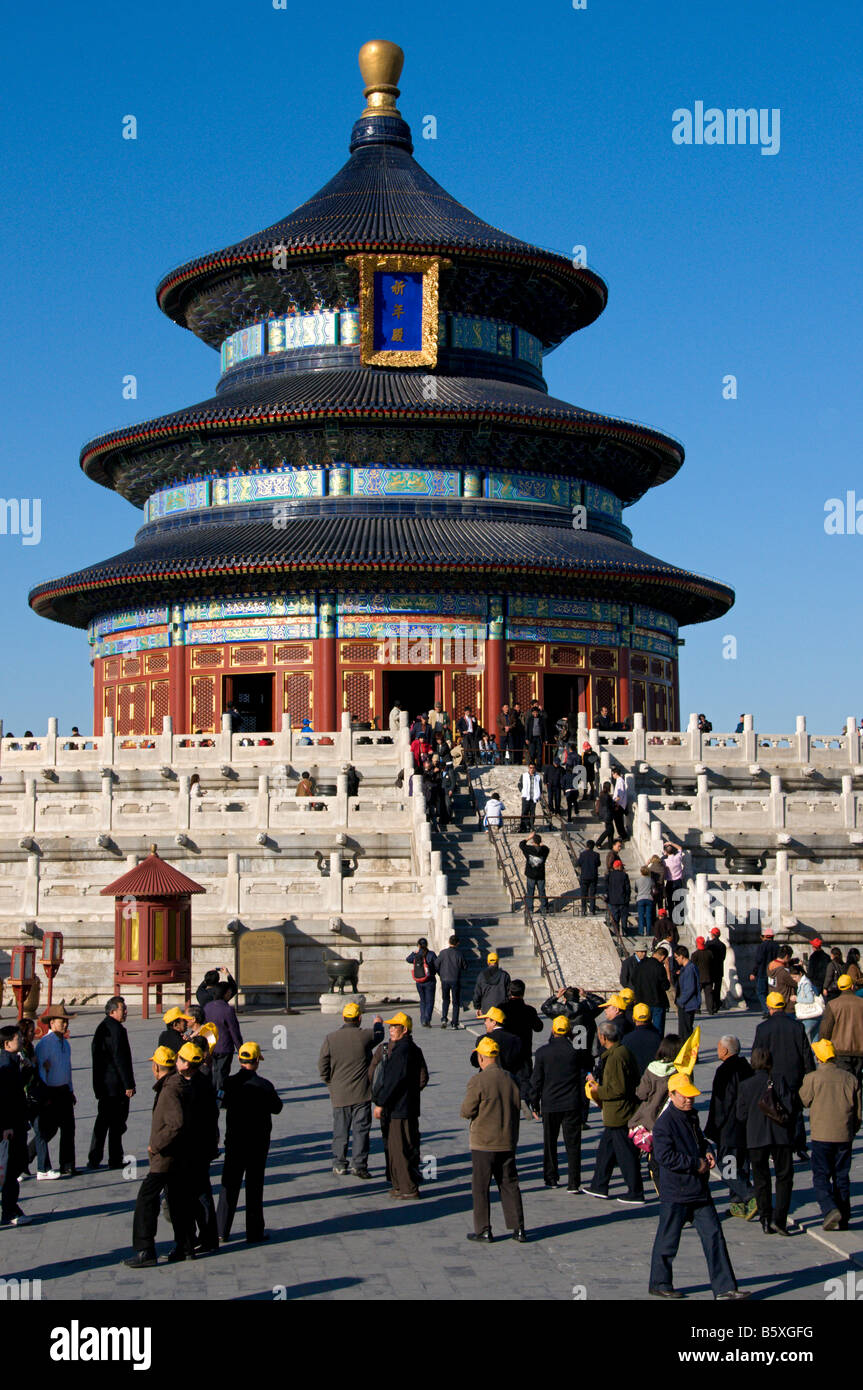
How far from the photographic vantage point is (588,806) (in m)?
33.2

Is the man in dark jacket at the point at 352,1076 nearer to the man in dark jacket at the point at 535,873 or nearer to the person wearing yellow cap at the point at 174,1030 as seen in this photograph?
the person wearing yellow cap at the point at 174,1030

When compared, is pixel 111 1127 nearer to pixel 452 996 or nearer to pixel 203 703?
pixel 452 996

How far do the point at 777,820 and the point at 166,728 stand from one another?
39.0 feet

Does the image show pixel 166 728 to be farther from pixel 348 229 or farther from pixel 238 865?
pixel 348 229

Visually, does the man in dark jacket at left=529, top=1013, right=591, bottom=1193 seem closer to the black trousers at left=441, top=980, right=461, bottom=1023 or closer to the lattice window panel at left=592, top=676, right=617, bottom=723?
the black trousers at left=441, top=980, right=461, bottom=1023

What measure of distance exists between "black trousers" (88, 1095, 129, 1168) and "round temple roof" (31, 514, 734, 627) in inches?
1151

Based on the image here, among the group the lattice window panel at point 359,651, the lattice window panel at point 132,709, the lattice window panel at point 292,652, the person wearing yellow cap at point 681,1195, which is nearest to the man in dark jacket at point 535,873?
the person wearing yellow cap at point 681,1195

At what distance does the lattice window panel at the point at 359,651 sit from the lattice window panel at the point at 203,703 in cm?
383

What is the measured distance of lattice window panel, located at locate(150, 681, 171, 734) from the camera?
156ft

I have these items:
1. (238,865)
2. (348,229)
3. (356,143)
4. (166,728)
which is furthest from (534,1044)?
(356,143)

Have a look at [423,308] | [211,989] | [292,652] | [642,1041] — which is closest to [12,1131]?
[642,1041]

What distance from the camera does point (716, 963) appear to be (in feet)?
80.4

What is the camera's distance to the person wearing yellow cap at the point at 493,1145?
42.7 ft

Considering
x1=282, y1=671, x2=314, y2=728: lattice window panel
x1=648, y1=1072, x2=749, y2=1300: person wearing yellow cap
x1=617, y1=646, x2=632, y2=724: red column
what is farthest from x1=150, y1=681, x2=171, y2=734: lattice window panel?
x1=648, y1=1072, x2=749, y2=1300: person wearing yellow cap
